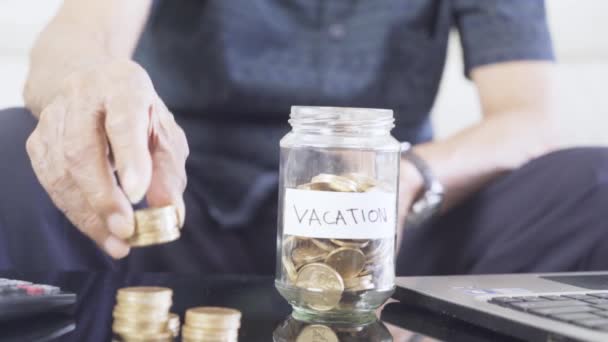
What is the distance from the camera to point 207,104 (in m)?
1.14

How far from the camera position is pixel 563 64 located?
75.4 inches

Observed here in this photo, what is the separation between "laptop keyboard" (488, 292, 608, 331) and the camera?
1.66 ft

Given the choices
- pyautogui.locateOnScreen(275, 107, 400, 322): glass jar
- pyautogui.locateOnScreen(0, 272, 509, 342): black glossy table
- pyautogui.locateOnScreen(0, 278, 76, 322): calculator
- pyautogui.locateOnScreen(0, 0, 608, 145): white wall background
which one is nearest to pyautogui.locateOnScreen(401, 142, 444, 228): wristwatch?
pyautogui.locateOnScreen(0, 272, 509, 342): black glossy table

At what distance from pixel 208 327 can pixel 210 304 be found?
147mm

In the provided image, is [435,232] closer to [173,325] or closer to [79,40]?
[79,40]

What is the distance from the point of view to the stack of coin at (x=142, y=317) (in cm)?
49

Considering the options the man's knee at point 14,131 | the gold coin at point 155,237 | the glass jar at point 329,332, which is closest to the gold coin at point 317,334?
the glass jar at point 329,332

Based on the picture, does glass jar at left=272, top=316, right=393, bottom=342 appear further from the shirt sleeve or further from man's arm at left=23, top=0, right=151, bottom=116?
the shirt sleeve

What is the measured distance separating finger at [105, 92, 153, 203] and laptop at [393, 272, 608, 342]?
223 millimetres

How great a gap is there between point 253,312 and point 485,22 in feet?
2.53

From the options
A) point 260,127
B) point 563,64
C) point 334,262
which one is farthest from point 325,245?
point 563,64

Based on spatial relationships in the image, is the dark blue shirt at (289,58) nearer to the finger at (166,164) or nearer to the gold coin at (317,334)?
the finger at (166,164)

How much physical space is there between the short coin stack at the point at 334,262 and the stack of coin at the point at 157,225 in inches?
3.2

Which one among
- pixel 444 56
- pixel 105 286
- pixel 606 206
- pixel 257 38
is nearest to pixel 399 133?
pixel 444 56
